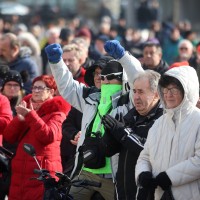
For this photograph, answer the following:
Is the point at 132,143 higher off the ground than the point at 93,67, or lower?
lower

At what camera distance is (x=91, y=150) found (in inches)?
331

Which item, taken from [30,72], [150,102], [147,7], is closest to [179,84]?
[150,102]

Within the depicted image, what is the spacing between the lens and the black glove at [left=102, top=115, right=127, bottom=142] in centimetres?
796

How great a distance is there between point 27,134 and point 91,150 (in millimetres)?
1462

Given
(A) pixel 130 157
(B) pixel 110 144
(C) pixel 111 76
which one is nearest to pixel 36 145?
(C) pixel 111 76

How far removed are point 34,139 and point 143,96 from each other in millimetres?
1890

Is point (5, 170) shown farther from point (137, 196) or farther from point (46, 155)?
point (137, 196)

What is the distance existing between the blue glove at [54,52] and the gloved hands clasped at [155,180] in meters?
1.96

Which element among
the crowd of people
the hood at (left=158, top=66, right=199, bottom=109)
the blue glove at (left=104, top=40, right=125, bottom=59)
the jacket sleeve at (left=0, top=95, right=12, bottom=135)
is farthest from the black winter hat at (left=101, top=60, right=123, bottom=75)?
the jacket sleeve at (left=0, top=95, right=12, bottom=135)

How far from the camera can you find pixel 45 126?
9430 millimetres

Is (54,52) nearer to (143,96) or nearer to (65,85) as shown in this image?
(65,85)

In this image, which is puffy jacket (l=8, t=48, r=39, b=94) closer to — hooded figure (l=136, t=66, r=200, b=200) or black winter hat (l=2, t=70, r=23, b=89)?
black winter hat (l=2, t=70, r=23, b=89)

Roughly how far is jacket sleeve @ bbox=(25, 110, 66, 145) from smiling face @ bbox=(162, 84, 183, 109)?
6.72 ft

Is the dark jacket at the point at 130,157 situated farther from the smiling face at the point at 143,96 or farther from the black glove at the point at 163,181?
the black glove at the point at 163,181
